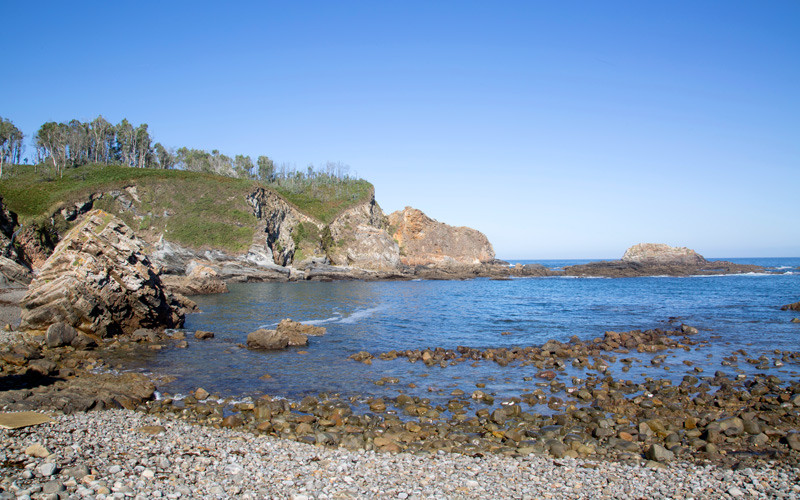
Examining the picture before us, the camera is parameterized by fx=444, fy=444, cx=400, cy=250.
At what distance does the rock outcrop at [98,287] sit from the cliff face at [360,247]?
6415cm

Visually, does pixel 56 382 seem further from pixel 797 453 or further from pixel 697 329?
pixel 697 329

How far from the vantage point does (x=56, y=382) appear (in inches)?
607

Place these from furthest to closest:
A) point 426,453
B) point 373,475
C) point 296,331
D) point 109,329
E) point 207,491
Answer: point 296,331 → point 109,329 → point 426,453 → point 373,475 → point 207,491

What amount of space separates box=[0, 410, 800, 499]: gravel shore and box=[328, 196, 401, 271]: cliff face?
81523 mm

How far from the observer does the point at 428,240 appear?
12356 centimetres

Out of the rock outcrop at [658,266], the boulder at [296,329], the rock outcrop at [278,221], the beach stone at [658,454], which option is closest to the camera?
the beach stone at [658,454]

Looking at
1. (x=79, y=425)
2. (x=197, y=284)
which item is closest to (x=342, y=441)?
(x=79, y=425)

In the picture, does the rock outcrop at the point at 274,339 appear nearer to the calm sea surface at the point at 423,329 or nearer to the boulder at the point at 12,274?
the calm sea surface at the point at 423,329

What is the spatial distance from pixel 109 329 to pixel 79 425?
52.1ft

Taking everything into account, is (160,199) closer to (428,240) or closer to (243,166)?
(243,166)

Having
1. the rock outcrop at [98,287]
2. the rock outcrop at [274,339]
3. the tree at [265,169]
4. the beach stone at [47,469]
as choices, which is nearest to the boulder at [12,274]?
the rock outcrop at [98,287]

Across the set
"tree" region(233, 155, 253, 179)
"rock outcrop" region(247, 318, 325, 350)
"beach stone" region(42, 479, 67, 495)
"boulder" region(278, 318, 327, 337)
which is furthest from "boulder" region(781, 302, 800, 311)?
"tree" region(233, 155, 253, 179)

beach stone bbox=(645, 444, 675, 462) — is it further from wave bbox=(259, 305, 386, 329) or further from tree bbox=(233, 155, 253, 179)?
tree bbox=(233, 155, 253, 179)

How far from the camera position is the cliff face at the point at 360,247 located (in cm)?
9381
